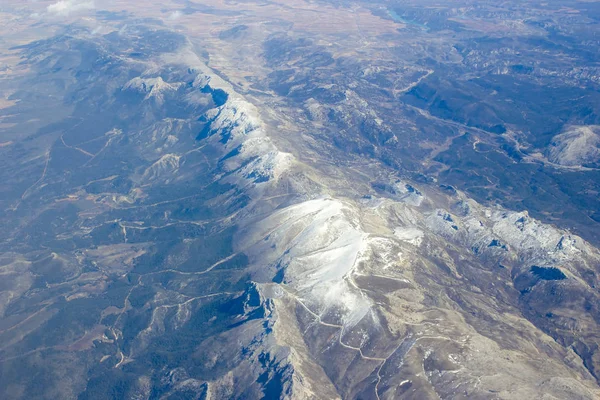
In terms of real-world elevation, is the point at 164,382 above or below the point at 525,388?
below

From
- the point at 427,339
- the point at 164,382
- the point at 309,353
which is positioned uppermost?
the point at 427,339

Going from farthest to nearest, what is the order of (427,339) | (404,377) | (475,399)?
(427,339)
(404,377)
(475,399)

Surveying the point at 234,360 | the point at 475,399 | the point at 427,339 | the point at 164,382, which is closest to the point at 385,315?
Result: the point at 427,339

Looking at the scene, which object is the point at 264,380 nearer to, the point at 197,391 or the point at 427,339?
the point at 197,391

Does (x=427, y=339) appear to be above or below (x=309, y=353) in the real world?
above

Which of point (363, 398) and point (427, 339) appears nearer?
point (363, 398)

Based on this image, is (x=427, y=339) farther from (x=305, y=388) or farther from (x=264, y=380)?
(x=264, y=380)

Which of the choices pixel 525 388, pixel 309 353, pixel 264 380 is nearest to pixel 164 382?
pixel 264 380

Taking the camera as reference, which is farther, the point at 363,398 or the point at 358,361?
the point at 358,361

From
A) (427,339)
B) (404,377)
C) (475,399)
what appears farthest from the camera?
(427,339)
